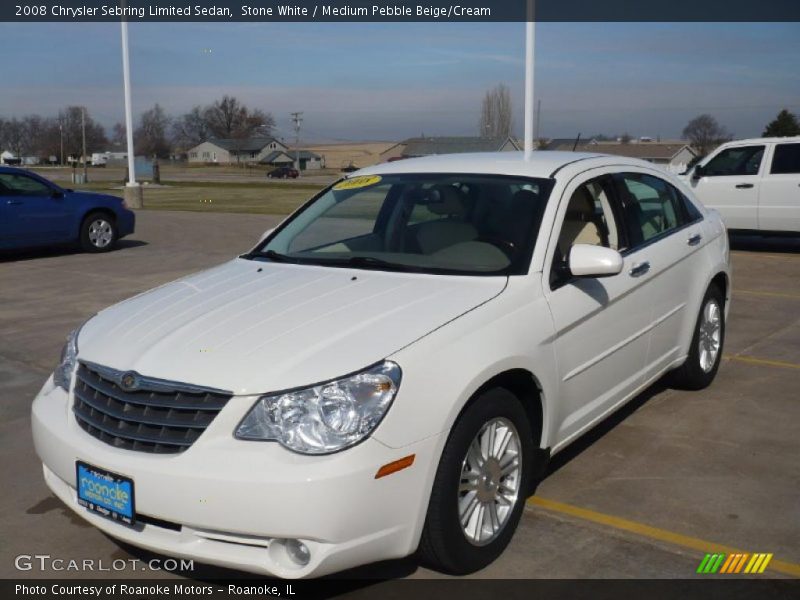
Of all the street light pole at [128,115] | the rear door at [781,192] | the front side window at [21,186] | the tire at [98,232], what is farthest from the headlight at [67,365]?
the street light pole at [128,115]

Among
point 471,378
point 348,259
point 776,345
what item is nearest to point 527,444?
point 471,378

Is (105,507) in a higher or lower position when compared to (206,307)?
lower

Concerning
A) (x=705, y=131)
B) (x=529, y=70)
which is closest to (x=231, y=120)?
(x=705, y=131)

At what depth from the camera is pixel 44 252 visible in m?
14.7

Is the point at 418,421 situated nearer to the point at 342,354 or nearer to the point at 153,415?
the point at 342,354

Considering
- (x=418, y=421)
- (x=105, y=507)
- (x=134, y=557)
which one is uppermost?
(x=418, y=421)

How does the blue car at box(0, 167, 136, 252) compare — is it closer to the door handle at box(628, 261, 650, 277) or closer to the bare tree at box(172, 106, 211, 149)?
the door handle at box(628, 261, 650, 277)

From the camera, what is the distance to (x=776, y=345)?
771cm

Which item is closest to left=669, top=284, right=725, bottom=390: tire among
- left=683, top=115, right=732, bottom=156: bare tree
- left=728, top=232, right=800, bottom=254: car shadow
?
left=728, top=232, right=800, bottom=254: car shadow

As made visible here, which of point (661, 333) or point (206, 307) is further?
point (661, 333)

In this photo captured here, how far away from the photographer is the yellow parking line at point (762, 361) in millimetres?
6988

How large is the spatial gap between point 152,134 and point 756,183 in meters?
117

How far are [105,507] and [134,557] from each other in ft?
1.93

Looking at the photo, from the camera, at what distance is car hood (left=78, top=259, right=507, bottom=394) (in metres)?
3.32
